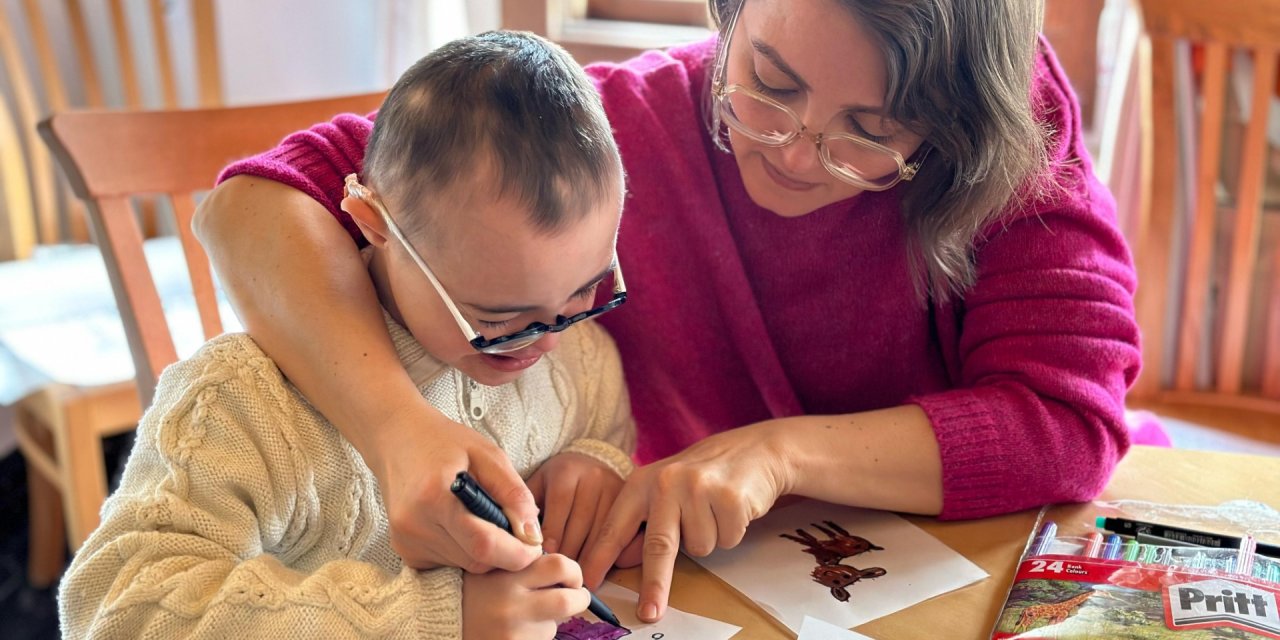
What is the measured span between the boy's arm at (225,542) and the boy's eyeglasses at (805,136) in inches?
20.1

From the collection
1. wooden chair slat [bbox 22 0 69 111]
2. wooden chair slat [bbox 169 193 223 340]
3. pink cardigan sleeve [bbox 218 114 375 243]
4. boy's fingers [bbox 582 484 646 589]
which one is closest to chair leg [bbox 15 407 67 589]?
wooden chair slat [bbox 22 0 69 111]

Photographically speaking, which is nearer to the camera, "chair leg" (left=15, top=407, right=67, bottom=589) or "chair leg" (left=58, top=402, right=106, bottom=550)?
"chair leg" (left=58, top=402, right=106, bottom=550)

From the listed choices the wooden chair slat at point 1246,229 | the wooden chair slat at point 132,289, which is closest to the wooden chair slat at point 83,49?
the wooden chair slat at point 132,289

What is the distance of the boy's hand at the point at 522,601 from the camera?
87 cm

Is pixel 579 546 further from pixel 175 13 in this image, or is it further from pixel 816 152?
pixel 175 13

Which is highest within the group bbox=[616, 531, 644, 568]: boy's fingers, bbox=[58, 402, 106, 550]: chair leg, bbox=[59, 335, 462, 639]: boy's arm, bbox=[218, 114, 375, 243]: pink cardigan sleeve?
bbox=[218, 114, 375, 243]: pink cardigan sleeve

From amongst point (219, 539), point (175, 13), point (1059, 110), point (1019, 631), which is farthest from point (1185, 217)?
point (175, 13)

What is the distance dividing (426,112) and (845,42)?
39 centimetres

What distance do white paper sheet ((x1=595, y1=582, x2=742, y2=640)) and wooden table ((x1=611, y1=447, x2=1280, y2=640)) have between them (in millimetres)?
11

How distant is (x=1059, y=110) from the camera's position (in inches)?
49.2

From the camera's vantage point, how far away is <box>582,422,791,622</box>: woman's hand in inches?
39.7

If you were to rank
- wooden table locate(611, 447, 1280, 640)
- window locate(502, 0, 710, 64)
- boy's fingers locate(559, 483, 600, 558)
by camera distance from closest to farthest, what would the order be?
A: wooden table locate(611, 447, 1280, 640) < boy's fingers locate(559, 483, 600, 558) < window locate(502, 0, 710, 64)

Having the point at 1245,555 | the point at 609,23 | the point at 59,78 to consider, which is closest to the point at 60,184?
the point at 59,78

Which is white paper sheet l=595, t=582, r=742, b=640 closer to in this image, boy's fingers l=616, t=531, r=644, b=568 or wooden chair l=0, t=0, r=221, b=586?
boy's fingers l=616, t=531, r=644, b=568
